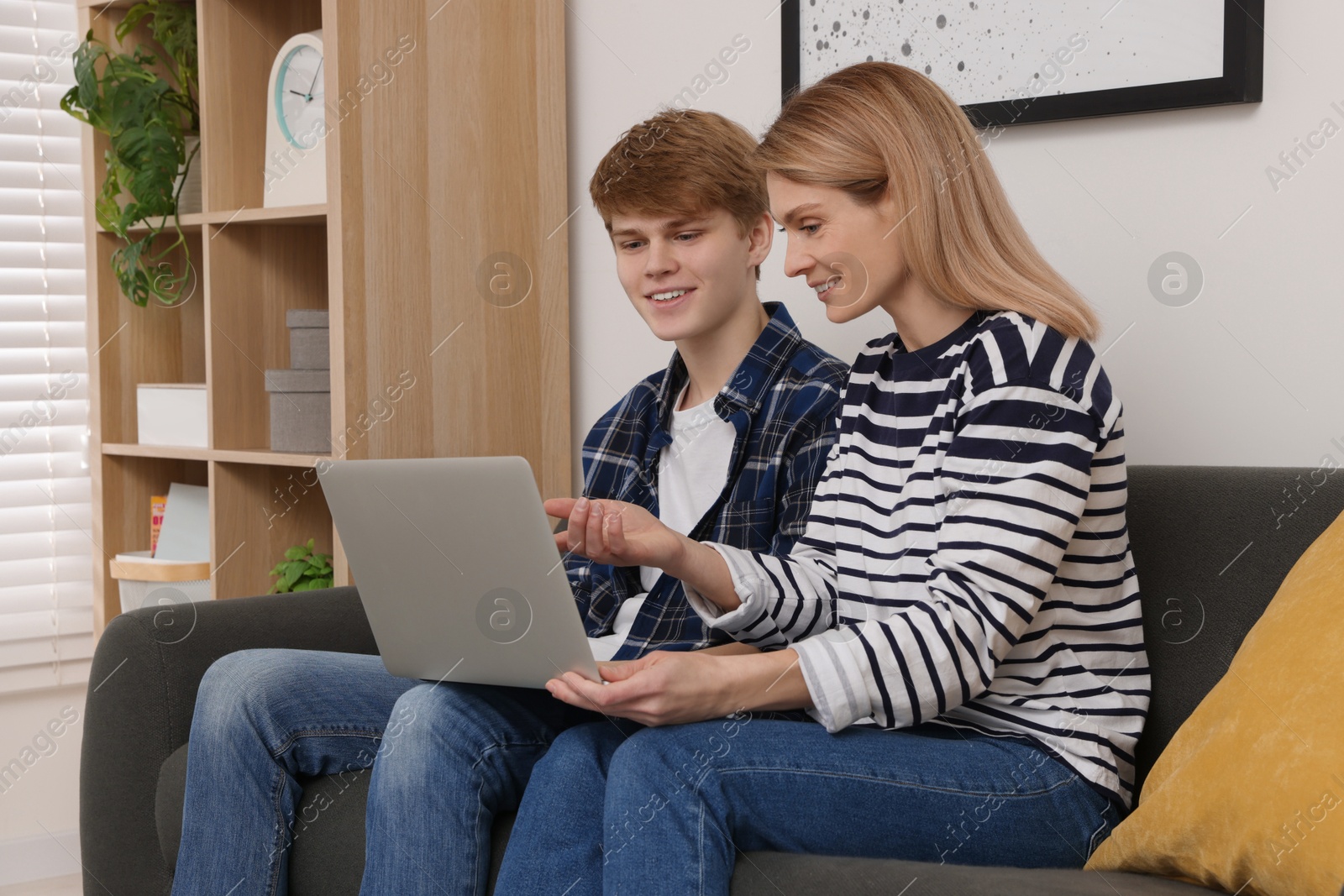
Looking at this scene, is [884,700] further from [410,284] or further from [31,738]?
[31,738]

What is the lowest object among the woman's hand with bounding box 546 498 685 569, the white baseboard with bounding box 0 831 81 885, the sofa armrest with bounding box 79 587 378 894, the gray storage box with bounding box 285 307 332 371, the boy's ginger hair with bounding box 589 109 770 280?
the white baseboard with bounding box 0 831 81 885

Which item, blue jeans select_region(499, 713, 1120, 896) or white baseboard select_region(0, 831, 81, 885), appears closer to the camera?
blue jeans select_region(499, 713, 1120, 896)

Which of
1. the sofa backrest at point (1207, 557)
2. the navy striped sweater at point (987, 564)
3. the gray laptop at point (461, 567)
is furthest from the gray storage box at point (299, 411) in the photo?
the sofa backrest at point (1207, 557)

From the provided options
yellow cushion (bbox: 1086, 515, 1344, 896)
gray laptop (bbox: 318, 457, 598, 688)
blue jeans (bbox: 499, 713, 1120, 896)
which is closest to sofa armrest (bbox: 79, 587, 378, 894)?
gray laptop (bbox: 318, 457, 598, 688)

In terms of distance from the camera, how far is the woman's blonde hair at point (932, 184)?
3.83 ft

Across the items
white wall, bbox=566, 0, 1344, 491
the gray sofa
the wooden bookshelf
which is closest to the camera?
the gray sofa

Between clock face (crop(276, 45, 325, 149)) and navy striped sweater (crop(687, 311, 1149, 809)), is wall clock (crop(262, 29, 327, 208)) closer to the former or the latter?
Result: clock face (crop(276, 45, 325, 149))

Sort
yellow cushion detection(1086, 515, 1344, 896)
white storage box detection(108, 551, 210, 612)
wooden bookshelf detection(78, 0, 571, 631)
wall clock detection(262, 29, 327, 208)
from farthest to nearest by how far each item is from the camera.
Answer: white storage box detection(108, 551, 210, 612) < wall clock detection(262, 29, 327, 208) < wooden bookshelf detection(78, 0, 571, 631) < yellow cushion detection(1086, 515, 1344, 896)

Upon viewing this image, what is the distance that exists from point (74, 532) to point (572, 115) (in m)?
1.31

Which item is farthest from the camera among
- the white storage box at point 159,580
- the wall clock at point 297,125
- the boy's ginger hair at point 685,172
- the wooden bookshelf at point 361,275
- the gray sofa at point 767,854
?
the white storage box at point 159,580

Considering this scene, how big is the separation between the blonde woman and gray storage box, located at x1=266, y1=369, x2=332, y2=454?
925 mm

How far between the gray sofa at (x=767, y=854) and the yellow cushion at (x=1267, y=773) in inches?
1.6

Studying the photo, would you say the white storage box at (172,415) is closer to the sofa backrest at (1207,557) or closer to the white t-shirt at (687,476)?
the white t-shirt at (687,476)

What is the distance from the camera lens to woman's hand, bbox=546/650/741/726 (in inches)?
40.8
